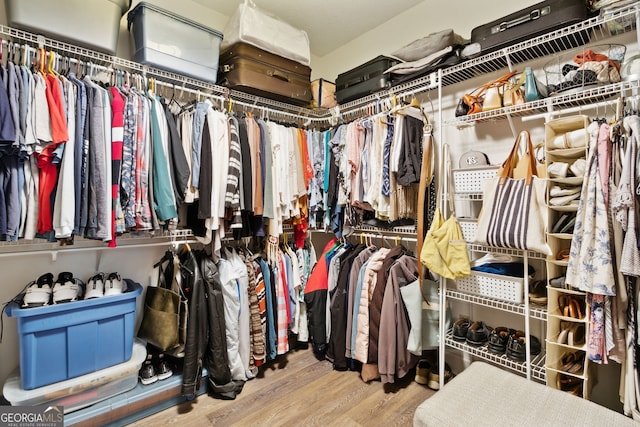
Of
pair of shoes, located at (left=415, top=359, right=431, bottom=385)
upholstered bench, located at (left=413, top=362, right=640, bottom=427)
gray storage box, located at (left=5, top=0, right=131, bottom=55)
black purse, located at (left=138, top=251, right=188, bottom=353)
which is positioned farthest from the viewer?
pair of shoes, located at (left=415, top=359, right=431, bottom=385)

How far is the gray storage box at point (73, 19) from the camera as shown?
1.44 metres

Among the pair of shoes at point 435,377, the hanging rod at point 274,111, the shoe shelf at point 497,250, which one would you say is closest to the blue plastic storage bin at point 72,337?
the hanging rod at point 274,111

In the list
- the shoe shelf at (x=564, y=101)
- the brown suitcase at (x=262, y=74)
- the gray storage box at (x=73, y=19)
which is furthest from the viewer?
the brown suitcase at (x=262, y=74)

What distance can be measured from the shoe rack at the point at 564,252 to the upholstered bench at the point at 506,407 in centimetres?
32

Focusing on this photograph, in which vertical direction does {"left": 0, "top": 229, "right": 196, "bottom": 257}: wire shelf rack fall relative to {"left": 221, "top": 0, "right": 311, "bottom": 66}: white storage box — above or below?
below

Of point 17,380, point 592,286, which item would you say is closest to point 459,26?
point 592,286

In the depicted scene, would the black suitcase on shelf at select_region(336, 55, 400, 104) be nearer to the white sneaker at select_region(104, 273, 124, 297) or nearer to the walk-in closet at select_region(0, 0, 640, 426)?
the walk-in closet at select_region(0, 0, 640, 426)

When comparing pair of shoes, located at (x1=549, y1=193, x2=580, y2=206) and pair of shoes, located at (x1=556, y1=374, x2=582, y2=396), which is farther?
pair of shoes, located at (x1=556, y1=374, x2=582, y2=396)

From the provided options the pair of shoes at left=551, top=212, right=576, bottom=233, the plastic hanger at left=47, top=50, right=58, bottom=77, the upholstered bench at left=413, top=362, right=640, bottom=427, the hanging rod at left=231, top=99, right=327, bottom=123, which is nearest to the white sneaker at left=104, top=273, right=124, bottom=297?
the plastic hanger at left=47, top=50, right=58, bottom=77

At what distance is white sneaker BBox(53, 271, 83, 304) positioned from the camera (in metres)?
1.56

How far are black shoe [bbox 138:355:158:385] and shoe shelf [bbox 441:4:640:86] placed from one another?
2.43 metres

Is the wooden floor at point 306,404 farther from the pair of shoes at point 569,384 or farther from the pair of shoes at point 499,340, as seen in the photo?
the pair of shoes at point 569,384

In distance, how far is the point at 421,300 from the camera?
1919mm

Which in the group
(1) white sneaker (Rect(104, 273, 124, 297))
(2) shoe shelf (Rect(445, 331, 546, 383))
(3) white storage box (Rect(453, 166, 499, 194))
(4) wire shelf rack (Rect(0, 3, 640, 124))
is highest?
(4) wire shelf rack (Rect(0, 3, 640, 124))
